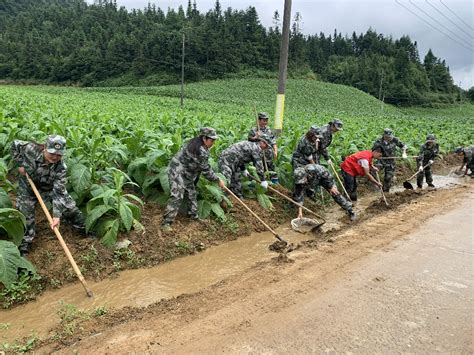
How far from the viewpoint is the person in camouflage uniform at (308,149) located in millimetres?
8898

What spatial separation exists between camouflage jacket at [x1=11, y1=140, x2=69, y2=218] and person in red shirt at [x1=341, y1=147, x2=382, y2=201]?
6.48 meters

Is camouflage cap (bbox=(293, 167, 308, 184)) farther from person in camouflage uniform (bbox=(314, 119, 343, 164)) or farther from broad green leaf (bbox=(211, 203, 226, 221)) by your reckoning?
broad green leaf (bbox=(211, 203, 226, 221))

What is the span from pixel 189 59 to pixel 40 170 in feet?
248

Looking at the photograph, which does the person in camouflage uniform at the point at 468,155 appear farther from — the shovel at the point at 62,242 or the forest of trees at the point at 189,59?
the forest of trees at the point at 189,59

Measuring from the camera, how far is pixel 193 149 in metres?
6.39

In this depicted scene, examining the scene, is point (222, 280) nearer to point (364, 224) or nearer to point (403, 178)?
point (364, 224)

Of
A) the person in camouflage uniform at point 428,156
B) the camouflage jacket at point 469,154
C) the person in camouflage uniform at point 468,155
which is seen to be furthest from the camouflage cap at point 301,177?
the camouflage jacket at point 469,154

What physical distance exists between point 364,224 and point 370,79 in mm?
83906

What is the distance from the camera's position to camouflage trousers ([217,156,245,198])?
25.9 feet

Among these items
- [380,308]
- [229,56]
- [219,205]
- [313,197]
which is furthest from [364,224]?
[229,56]

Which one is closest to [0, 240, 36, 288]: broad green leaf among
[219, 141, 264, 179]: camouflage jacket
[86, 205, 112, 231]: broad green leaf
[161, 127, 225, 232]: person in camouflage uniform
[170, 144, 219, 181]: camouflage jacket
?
[86, 205, 112, 231]: broad green leaf

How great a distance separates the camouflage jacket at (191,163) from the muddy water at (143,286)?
1.26 meters

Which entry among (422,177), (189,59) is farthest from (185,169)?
(189,59)

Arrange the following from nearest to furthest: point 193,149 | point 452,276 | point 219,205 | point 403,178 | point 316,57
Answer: point 452,276
point 193,149
point 219,205
point 403,178
point 316,57
